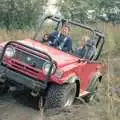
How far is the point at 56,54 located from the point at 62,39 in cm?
102

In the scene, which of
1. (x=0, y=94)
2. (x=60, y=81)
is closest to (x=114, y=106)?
(x=60, y=81)

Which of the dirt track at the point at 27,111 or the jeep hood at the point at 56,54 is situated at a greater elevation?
the jeep hood at the point at 56,54

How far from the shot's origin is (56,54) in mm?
11469

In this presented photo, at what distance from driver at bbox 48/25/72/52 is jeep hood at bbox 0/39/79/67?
1.05 ft

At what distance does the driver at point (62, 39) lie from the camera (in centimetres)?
1230

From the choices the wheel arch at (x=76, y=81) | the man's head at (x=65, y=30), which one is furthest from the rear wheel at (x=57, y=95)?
the man's head at (x=65, y=30)

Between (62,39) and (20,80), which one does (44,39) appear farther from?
(20,80)

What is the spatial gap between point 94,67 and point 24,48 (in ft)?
7.65

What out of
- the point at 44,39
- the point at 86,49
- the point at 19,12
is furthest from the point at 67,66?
the point at 19,12

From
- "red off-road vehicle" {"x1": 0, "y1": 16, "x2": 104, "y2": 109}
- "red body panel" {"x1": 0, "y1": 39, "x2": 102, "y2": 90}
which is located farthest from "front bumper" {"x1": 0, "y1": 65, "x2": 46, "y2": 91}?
"red body panel" {"x1": 0, "y1": 39, "x2": 102, "y2": 90}

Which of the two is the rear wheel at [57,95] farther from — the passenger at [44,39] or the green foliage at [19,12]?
the green foliage at [19,12]

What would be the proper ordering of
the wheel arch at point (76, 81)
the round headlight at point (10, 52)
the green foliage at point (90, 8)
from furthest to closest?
the green foliage at point (90, 8), the round headlight at point (10, 52), the wheel arch at point (76, 81)

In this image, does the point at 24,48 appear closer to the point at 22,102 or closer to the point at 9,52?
the point at 9,52

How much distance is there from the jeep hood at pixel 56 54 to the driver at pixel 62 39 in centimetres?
32
